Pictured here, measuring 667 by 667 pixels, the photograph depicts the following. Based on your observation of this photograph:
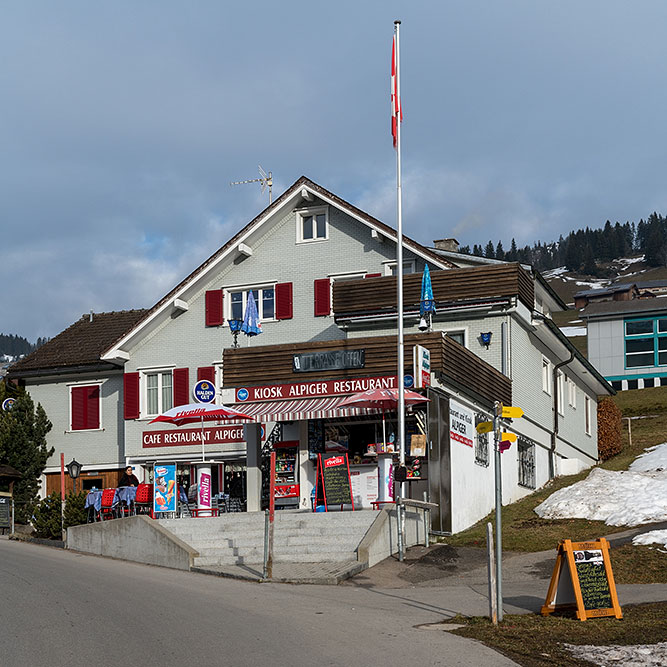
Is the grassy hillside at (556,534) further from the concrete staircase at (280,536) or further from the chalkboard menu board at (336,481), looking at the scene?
the concrete staircase at (280,536)

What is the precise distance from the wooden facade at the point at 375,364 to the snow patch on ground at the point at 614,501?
346 cm

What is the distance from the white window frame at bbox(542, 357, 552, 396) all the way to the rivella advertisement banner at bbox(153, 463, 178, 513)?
14741 mm

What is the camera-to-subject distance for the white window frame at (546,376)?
112 feet

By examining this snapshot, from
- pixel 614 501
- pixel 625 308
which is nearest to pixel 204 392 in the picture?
pixel 614 501

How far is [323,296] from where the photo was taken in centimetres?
3378

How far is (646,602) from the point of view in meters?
14.6

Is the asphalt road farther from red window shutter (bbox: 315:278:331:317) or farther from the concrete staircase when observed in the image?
red window shutter (bbox: 315:278:331:317)

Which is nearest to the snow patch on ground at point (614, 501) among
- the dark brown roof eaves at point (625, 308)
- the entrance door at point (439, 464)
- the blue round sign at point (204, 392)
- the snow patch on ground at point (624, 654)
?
the entrance door at point (439, 464)

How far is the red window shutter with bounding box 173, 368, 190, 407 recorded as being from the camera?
116 feet

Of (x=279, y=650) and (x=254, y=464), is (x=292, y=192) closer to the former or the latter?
(x=254, y=464)

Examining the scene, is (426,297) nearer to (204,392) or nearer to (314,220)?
(204,392)

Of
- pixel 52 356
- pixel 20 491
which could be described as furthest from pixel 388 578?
pixel 52 356

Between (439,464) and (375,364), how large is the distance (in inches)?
124

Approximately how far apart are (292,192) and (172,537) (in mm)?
15462
